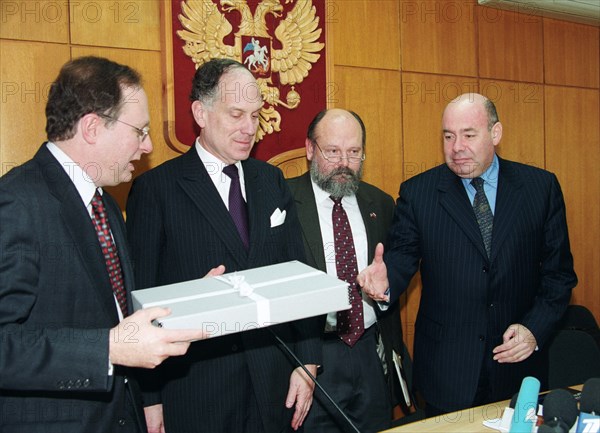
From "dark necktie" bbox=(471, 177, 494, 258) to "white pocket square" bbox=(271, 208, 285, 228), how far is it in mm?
900

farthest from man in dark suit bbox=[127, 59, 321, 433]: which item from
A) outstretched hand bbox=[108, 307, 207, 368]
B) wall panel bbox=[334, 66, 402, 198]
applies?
wall panel bbox=[334, 66, 402, 198]

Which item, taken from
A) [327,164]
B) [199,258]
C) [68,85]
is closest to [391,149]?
[327,164]

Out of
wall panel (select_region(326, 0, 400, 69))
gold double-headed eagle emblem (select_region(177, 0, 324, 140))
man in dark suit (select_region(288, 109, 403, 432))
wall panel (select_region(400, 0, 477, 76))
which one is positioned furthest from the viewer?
wall panel (select_region(400, 0, 477, 76))

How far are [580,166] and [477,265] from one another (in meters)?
2.84

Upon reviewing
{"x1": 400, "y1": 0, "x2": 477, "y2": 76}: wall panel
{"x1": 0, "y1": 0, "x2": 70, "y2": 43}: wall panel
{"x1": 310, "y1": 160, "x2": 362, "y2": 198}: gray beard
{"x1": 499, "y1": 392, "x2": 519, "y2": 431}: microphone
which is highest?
{"x1": 400, "y1": 0, "x2": 477, "y2": 76}: wall panel

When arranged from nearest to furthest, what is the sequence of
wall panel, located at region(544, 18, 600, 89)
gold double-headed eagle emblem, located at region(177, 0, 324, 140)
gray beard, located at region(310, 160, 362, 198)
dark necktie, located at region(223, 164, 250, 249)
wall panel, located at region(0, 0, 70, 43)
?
dark necktie, located at region(223, 164, 250, 249) → wall panel, located at region(0, 0, 70, 43) → gray beard, located at region(310, 160, 362, 198) → gold double-headed eagle emblem, located at region(177, 0, 324, 140) → wall panel, located at region(544, 18, 600, 89)

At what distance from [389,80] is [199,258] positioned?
2217 mm

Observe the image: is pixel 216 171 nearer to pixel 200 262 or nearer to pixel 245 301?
pixel 200 262

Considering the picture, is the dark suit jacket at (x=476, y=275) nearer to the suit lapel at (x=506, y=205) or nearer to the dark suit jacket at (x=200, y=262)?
the suit lapel at (x=506, y=205)

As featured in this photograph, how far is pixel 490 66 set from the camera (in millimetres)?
4301

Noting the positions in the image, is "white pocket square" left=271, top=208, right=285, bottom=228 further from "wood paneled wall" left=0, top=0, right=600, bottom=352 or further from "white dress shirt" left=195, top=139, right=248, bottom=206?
"wood paneled wall" left=0, top=0, right=600, bottom=352

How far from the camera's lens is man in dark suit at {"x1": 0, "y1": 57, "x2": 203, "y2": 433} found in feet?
4.79

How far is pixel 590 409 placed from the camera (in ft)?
5.38

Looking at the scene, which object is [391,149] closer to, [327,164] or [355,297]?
[327,164]
